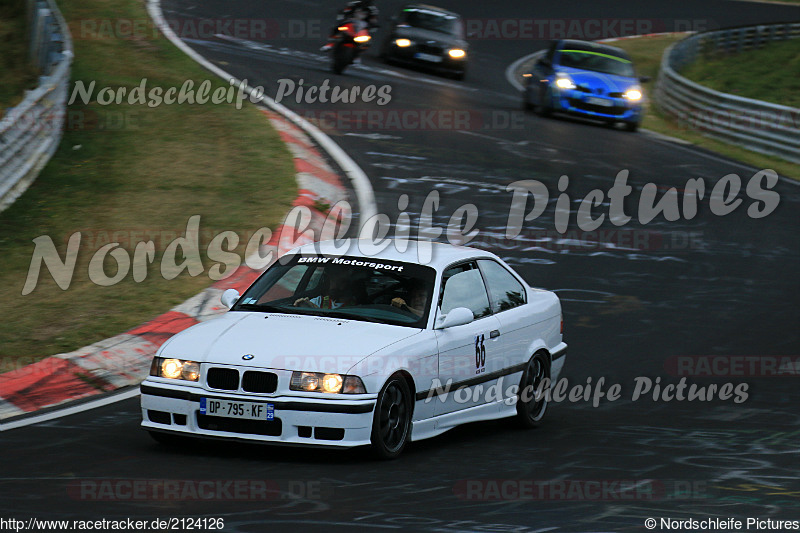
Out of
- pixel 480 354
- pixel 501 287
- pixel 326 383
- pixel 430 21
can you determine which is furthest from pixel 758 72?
pixel 326 383

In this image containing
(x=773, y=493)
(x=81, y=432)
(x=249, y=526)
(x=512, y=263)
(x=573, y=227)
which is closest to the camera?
(x=249, y=526)

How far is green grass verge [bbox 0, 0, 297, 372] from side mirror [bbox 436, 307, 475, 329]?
12.3ft

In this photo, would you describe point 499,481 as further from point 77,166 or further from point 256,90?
point 256,90

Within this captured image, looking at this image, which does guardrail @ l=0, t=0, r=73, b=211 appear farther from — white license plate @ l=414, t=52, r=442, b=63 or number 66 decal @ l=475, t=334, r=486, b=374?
white license plate @ l=414, t=52, r=442, b=63

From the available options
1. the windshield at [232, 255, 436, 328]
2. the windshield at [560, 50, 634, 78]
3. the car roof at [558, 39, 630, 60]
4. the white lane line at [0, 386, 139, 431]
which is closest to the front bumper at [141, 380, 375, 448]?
the windshield at [232, 255, 436, 328]

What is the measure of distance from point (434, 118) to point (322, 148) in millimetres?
4305

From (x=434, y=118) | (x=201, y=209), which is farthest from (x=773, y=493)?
(x=434, y=118)

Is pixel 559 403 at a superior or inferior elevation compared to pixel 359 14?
superior

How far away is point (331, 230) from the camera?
1485cm

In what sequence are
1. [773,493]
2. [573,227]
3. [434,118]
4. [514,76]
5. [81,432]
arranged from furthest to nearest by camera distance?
[514,76] < [434,118] < [573,227] < [81,432] < [773,493]

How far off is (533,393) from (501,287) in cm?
84

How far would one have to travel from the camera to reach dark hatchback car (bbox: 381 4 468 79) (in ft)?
94.7

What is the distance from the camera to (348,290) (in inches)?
343

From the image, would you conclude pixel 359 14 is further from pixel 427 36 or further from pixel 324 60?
pixel 427 36
